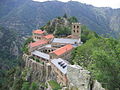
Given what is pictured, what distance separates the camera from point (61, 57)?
205 feet

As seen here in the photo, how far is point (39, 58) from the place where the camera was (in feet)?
224

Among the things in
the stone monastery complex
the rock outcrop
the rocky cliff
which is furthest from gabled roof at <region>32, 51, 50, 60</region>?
the rock outcrop

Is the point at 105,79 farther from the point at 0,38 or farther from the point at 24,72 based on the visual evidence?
the point at 0,38

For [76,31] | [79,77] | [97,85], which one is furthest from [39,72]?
[97,85]

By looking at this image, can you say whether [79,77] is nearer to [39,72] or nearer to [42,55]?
[39,72]

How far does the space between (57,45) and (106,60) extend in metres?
49.4

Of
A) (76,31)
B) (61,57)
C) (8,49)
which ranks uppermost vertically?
(76,31)

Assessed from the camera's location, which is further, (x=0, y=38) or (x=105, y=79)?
(x=0, y=38)

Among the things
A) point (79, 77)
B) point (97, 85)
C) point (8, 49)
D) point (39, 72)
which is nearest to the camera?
point (97, 85)

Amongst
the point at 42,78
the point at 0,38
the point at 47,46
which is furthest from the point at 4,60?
the point at 42,78

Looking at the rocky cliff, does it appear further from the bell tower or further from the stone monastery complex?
the bell tower

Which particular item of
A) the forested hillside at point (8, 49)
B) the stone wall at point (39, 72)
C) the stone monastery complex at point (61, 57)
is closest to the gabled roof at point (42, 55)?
the stone monastery complex at point (61, 57)

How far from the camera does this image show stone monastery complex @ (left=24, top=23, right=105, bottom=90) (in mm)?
27216

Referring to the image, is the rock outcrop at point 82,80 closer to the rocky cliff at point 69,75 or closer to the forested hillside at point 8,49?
the rocky cliff at point 69,75
